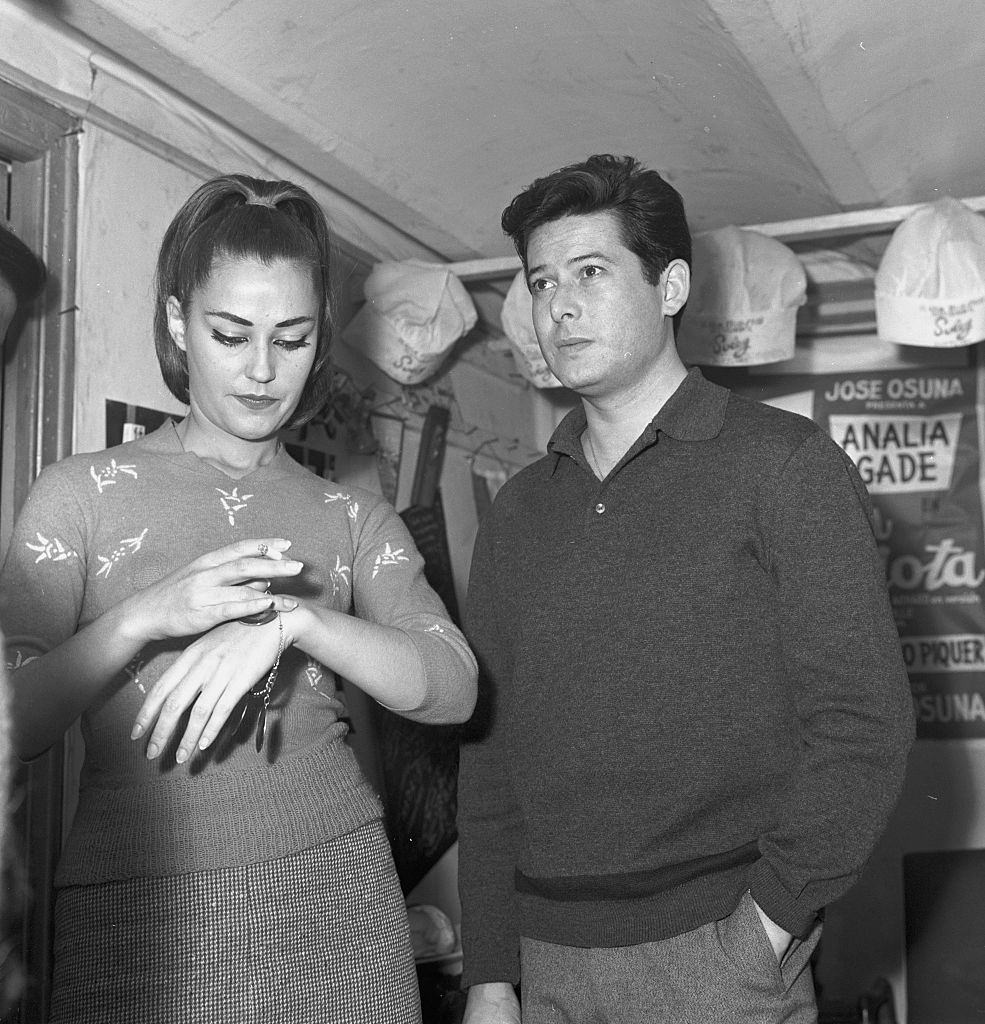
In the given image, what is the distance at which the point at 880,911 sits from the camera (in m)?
3.22

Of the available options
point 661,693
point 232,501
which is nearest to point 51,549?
point 232,501

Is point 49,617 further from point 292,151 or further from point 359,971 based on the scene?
point 292,151

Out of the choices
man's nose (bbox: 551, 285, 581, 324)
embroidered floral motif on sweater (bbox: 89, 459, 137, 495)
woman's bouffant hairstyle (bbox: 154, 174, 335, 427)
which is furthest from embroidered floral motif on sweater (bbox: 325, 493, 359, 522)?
man's nose (bbox: 551, 285, 581, 324)

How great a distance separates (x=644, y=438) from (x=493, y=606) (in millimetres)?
318

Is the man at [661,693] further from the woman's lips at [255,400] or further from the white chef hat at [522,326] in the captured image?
the white chef hat at [522,326]

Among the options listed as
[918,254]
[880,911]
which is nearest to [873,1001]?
[880,911]

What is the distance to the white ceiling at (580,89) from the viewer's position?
1.83 meters

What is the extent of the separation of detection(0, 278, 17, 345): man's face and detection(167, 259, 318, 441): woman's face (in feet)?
1.25

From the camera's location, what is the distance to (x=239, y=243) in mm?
1198

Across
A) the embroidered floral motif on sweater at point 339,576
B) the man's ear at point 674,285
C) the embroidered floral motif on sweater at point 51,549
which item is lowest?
the embroidered floral motif on sweater at point 339,576

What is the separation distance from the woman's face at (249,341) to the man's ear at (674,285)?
0.57m

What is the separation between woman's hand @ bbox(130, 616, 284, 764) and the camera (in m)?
0.94

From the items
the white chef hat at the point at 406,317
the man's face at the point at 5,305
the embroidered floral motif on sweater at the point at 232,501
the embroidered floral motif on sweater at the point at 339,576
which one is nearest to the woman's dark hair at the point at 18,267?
the man's face at the point at 5,305

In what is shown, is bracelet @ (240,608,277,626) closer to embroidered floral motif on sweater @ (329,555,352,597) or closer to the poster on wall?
embroidered floral motif on sweater @ (329,555,352,597)
